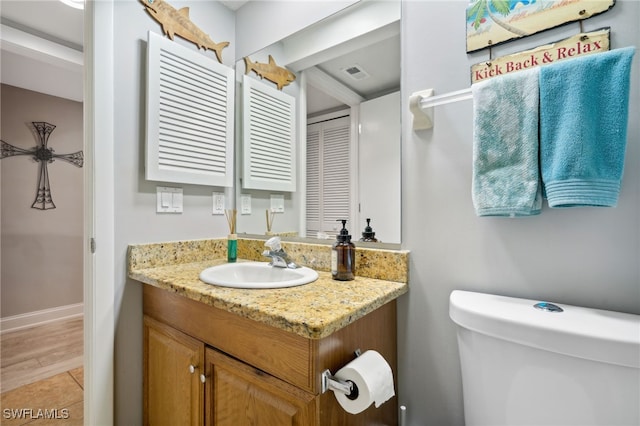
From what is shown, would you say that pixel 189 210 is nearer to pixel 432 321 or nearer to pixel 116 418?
pixel 116 418

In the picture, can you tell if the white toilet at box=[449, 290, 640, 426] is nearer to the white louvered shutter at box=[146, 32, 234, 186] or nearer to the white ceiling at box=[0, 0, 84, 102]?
the white louvered shutter at box=[146, 32, 234, 186]

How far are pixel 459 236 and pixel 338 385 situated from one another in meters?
0.59

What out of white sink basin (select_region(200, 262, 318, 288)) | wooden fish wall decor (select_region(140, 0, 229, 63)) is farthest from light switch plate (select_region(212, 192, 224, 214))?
wooden fish wall decor (select_region(140, 0, 229, 63))

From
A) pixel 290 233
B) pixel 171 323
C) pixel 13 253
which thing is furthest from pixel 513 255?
pixel 13 253

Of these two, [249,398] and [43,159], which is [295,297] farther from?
[43,159]

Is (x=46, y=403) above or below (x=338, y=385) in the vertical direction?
below

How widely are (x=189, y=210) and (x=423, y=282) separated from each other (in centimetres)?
114

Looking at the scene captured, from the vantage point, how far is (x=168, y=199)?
1383 millimetres

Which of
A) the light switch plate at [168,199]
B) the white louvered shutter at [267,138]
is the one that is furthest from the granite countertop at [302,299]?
the white louvered shutter at [267,138]

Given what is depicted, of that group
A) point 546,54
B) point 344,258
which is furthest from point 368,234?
point 546,54

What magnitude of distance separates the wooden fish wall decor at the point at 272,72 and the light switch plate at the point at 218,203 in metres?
0.66

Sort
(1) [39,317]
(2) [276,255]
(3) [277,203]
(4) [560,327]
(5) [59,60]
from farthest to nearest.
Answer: (1) [39,317] → (5) [59,60] → (3) [277,203] → (2) [276,255] → (4) [560,327]

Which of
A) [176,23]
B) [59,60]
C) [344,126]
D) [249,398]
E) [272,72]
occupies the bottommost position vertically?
[249,398]

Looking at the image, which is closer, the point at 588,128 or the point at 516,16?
the point at 588,128
